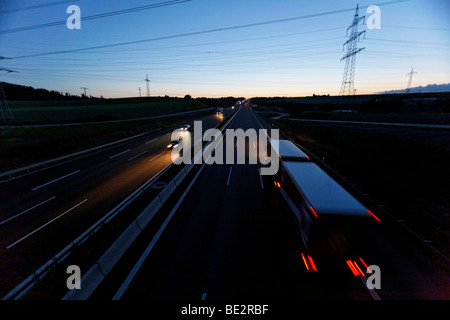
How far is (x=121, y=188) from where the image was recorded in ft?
49.8

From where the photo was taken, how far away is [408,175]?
53.8 ft

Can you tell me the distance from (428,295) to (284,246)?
470cm

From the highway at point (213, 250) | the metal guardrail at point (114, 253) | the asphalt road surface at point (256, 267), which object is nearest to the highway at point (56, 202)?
the highway at point (213, 250)

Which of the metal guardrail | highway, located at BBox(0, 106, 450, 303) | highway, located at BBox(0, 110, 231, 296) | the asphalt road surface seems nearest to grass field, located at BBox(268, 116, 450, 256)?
highway, located at BBox(0, 106, 450, 303)

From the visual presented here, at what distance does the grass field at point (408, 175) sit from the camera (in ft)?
34.4

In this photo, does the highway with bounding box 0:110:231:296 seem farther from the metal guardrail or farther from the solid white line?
the solid white line

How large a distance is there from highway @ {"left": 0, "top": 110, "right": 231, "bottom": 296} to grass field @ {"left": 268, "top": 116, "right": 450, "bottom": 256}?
1706 centimetres

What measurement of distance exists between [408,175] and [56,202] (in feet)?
87.7

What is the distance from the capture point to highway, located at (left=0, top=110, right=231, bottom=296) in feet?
27.3

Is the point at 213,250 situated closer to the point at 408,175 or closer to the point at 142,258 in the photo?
the point at 142,258

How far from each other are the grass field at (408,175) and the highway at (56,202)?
17.1 meters

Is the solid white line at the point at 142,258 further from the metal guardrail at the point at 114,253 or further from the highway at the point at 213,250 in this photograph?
the metal guardrail at the point at 114,253
